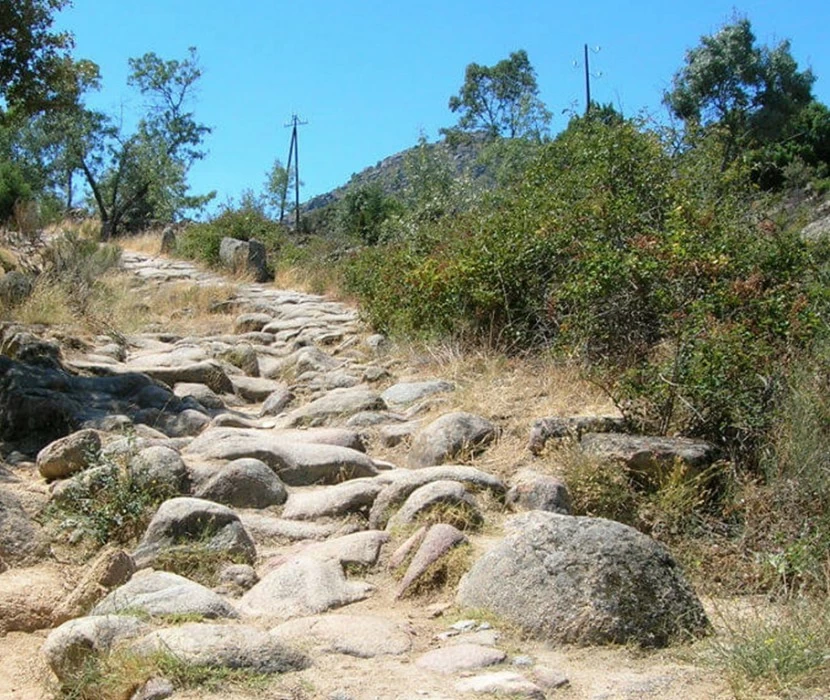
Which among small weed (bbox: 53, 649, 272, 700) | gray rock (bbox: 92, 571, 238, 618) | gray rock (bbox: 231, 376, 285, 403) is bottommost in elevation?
small weed (bbox: 53, 649, 272, 700)

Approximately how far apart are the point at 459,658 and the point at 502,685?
0.27 m

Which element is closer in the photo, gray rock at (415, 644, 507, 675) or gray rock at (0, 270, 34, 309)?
gray rock at (415, 644, 507, 675)

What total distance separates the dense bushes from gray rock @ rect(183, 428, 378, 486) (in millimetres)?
1521

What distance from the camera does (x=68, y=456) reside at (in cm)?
559

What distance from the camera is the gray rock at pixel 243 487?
5.34 m

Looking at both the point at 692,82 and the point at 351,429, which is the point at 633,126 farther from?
the point at 692,82

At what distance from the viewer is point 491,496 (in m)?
5.06

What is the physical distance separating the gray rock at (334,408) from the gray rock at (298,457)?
1.21 m

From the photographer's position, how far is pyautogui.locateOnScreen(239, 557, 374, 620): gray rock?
13.1ft

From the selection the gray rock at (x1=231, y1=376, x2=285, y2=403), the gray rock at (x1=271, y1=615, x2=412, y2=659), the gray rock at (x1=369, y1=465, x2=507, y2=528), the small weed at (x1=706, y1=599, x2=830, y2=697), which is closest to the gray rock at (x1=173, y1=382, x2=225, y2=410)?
the gray rock at (x1=231, y1=376, x2=285, y2=403)

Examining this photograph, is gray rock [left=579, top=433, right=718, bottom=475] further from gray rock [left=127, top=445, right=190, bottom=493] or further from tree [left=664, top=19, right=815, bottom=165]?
tree [left=664, top=19, right=815, bottom=165]

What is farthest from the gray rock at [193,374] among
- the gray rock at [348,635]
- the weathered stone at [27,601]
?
the gray rock at [348,635]

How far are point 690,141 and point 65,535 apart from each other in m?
6.10

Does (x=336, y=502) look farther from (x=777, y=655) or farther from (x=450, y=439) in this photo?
(x=777, y=655)
